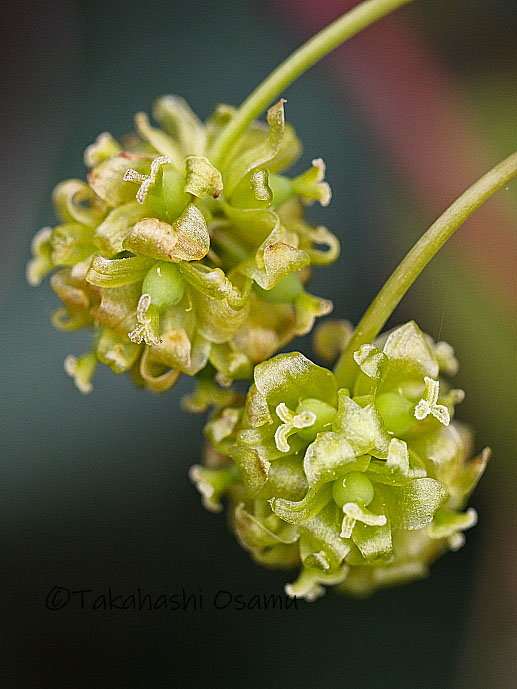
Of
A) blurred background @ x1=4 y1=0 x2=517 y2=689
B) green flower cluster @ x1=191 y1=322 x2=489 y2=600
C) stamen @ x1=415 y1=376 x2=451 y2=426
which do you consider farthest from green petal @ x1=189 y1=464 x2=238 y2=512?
blurred background @ x1=4 y1=0 x2=517 y2=689

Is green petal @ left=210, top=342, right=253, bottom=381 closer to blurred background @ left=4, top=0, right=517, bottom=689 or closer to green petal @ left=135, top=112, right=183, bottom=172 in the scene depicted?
green petal @ left=135, top=112, right=183, bottom=172

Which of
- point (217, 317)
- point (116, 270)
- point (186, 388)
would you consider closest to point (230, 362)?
→ point (217, 317)

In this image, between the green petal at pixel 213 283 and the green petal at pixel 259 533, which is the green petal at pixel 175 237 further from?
the green petal at pixel 259 533

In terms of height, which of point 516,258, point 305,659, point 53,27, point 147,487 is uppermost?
point 53,27

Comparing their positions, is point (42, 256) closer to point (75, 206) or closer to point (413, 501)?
point (75, 206)

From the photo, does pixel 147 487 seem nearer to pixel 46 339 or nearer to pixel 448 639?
pixel 46 339

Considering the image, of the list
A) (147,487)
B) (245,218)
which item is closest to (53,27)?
(147,487)
